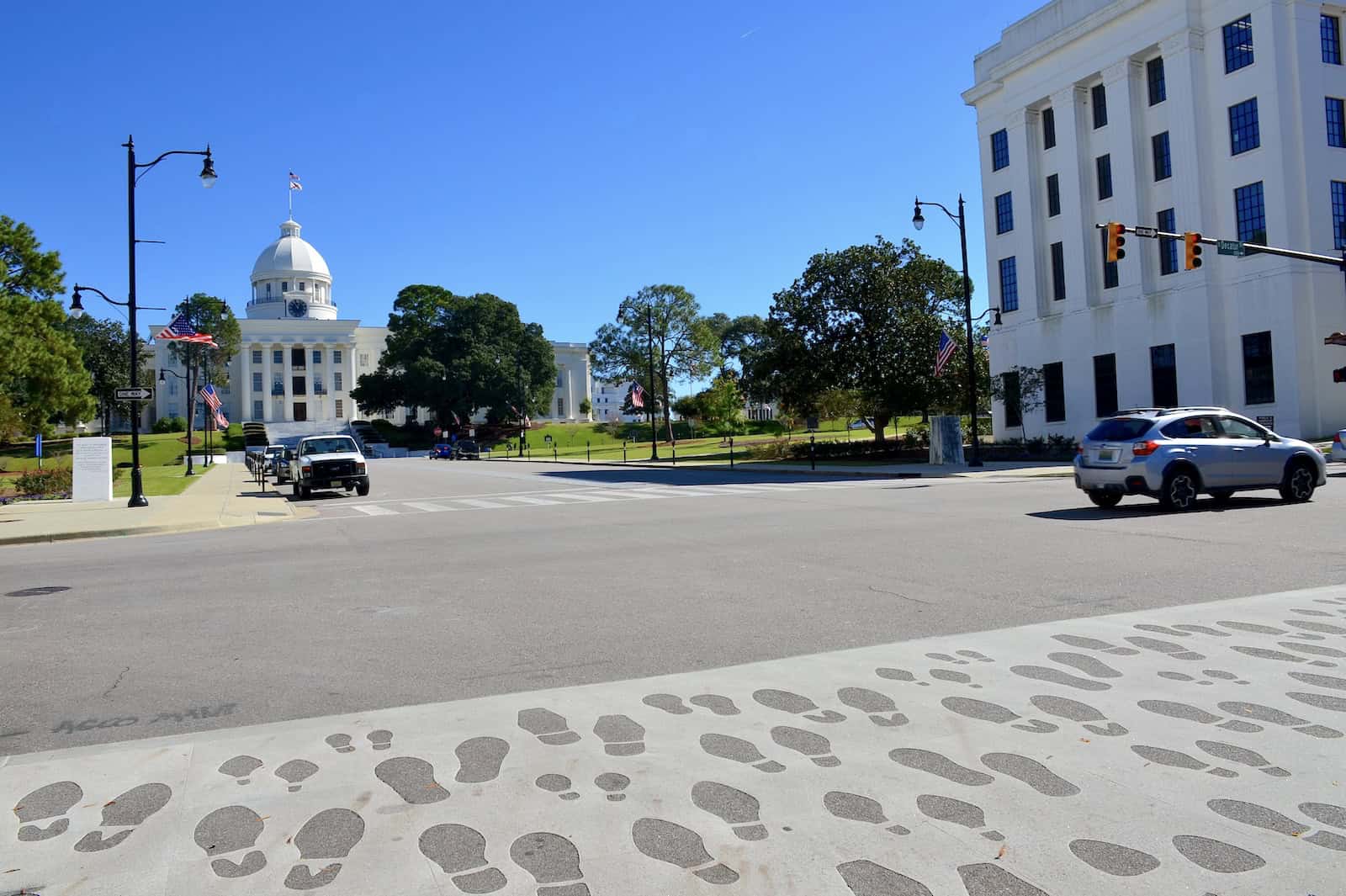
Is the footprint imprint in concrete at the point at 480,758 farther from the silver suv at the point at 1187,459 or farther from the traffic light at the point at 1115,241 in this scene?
the traffic light at the point at 1115,241

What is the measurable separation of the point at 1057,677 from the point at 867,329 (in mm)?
36764

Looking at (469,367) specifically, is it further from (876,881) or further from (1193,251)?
(876,881)

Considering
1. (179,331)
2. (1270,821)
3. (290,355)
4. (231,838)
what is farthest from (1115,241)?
(290,355)

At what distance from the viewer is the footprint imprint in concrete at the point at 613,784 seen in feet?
13.2

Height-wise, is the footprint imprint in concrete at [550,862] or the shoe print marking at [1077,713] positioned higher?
the shoe print marking at [1077,713]

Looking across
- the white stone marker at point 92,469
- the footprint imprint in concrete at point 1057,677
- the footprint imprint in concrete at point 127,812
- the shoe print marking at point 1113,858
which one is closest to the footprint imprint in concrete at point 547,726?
the footprint imprint in concrete at point 127,812

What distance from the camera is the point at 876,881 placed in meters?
3.28

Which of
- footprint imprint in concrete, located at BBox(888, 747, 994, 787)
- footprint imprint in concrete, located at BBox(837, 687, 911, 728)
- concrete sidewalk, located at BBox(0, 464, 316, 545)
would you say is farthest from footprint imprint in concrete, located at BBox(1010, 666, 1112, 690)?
concrete sidewalk, located at BBox(0, 464, 316, 545)

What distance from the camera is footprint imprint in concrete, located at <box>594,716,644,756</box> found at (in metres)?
4.60

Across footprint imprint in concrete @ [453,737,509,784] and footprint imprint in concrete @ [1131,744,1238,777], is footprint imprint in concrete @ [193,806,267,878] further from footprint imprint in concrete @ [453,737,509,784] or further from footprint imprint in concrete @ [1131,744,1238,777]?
footprint imprint in concrete @ [1131,744,1238,777]

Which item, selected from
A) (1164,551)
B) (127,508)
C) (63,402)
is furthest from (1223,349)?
(63,402)

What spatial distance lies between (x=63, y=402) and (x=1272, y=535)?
176 ft

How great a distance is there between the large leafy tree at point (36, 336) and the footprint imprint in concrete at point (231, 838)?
154 feet

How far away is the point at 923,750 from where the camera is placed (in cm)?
448
